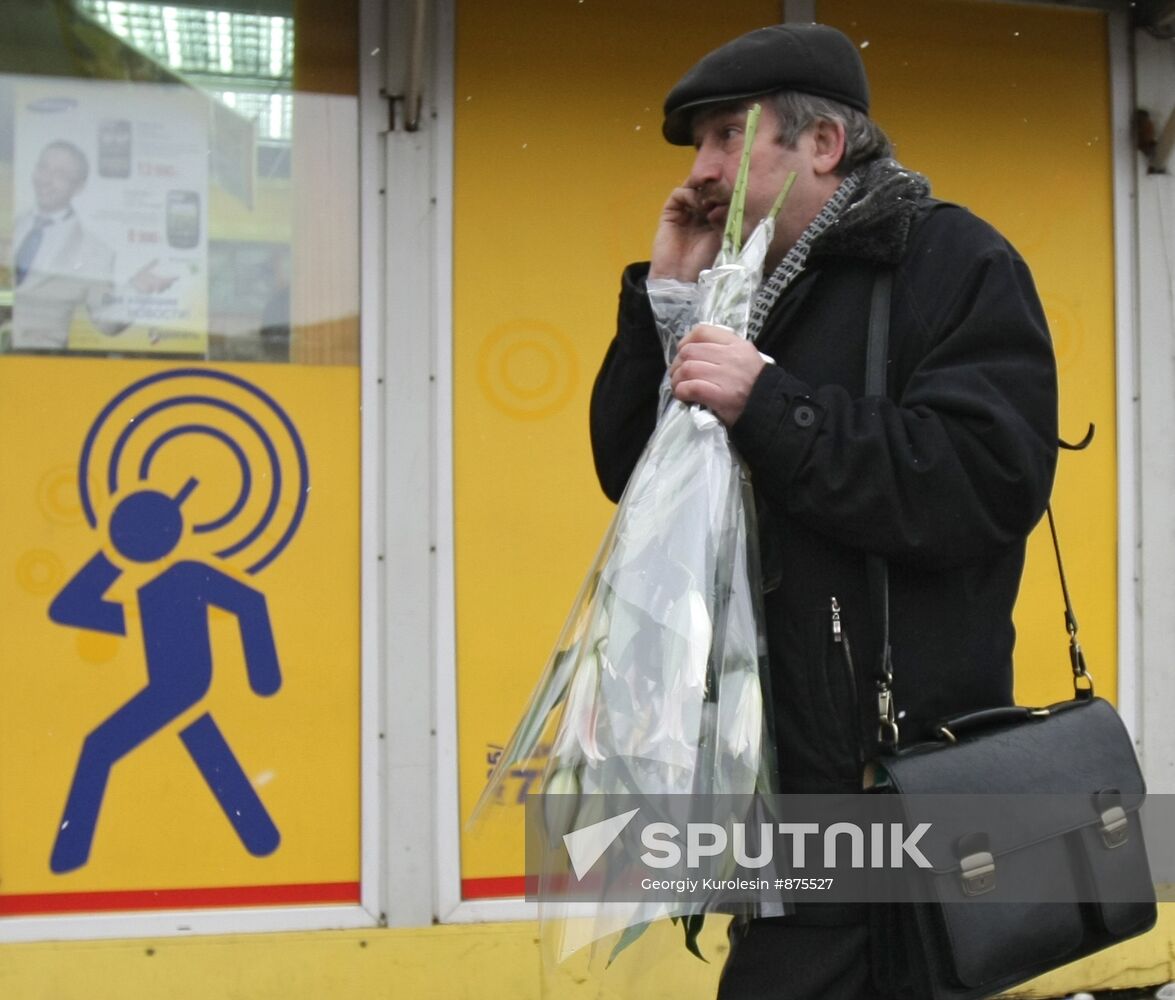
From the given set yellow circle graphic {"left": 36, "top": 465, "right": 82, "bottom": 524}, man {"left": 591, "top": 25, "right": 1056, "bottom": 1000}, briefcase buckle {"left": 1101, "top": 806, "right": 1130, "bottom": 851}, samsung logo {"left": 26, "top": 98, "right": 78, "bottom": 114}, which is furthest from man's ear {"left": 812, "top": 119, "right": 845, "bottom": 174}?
samsung logo {"left": 26, "top": 98, "right": 78, "bottom": 114}

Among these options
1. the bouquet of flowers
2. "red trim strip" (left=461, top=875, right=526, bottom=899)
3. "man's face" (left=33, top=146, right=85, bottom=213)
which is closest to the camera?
the bouquet of flowers

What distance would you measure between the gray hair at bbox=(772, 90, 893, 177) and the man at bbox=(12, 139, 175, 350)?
2401 mm

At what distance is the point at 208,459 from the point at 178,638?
483mm

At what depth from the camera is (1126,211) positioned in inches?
171

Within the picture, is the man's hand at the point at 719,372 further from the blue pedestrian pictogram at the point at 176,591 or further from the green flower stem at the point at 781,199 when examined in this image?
the blue pedestrian pictogram at the point at 176,591

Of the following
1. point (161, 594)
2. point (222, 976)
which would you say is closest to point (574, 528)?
point (161, 594)

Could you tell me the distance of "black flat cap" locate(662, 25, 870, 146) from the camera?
190 cm

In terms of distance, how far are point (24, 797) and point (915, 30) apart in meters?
3.33

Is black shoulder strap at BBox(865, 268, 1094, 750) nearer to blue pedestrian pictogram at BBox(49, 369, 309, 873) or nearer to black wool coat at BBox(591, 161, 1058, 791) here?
black wool coat at BBox(591, 161, 1058, 791)

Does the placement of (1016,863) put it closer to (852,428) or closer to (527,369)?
(852,428)

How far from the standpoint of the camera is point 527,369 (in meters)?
3.98

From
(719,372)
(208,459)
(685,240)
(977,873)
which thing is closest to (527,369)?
(208,459)

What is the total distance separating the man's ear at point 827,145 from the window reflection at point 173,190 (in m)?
2.20

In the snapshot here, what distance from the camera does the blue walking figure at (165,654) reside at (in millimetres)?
3699
